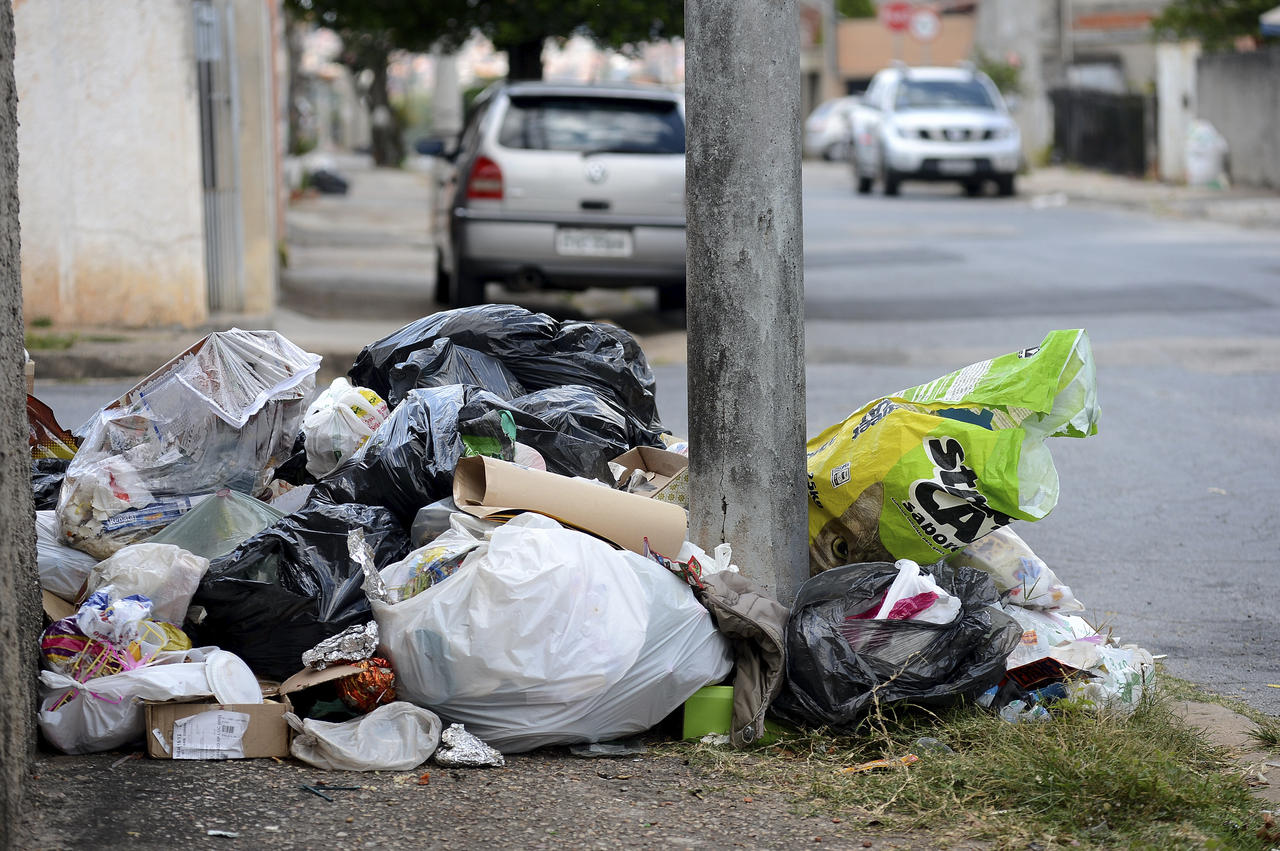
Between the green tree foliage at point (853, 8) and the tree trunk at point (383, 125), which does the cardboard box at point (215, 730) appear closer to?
the tree trunk at point (383, 125)

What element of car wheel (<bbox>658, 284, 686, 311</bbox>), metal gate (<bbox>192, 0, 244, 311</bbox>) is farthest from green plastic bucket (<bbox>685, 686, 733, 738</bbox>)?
car wheel (<bbox>658, 284, 686, 311</bbox>)

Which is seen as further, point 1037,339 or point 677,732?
point 1037,339

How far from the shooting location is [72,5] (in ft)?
28.1

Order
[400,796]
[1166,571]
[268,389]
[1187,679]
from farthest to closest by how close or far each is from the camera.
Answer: [1166,571], [268,389], [1187,679], [400,796]

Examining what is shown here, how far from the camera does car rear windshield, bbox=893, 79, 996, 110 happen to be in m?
23.4

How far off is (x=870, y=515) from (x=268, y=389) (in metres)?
1.86

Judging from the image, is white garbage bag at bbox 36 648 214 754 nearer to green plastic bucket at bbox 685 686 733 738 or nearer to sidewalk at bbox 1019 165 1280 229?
green plastic bucket at bbox 685 686 733 738

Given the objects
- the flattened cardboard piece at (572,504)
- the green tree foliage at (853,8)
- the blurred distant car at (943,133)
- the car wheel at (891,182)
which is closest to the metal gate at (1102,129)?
the blurred distant car at (943,133)

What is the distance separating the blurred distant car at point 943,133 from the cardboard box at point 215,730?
20792 mm

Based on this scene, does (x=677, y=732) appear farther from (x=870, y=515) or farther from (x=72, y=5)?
(x=72, y=5)

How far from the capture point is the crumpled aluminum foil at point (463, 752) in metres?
3.22

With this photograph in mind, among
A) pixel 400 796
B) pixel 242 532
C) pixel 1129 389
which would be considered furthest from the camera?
pixel 1129 389

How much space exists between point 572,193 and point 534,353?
4.97m

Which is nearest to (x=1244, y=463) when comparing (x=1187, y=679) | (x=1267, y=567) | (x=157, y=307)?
(x=1267, y=567)
